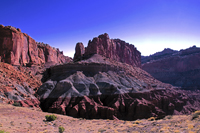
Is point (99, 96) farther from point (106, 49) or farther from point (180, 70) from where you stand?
point (180, 70)

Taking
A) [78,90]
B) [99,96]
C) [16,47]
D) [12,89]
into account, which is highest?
[16,47]

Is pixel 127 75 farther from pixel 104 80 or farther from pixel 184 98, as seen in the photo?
pixel 184 98

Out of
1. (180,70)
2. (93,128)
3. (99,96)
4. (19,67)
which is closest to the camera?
(93,128)

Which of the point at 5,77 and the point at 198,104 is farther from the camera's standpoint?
the point at 198,104

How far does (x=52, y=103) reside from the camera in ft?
174

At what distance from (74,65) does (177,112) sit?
50205mm

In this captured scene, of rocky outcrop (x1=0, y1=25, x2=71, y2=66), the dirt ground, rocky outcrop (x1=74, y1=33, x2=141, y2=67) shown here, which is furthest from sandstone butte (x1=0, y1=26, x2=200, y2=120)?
the dirt ground

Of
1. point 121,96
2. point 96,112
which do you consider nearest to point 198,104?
point 121,96

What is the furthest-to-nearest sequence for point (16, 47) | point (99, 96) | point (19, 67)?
point (16, 47)
point (19, 67)
point (99, 96)

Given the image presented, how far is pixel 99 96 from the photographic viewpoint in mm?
58219

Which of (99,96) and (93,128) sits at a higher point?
(99,96)

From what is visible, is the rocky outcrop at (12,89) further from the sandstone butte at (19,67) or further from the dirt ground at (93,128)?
the dirt ground at (93,128)

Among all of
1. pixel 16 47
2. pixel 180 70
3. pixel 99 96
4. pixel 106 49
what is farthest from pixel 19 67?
pixel 180 70

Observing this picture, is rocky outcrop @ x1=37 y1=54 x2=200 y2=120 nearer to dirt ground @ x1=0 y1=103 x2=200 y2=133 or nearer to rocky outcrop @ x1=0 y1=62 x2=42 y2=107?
rocky outcrop @ x1=0 y1=62 x2=42 y2=107
